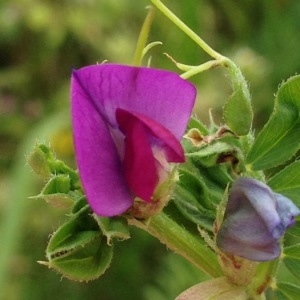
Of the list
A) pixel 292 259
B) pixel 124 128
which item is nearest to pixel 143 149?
pixel 124 128

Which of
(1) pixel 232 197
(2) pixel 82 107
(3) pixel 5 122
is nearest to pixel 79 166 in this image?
(2) pixel 82 107

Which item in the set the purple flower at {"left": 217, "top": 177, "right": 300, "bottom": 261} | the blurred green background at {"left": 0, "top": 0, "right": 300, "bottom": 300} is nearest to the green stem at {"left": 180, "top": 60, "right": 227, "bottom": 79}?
the purple flower at {"left": 217, "top": 177, "right": 300, "bottom": 261}

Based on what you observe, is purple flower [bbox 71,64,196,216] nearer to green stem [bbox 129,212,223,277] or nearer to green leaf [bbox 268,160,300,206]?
green stem [bbox 129,212,223,277]

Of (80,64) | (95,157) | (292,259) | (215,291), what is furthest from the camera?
(80,64)

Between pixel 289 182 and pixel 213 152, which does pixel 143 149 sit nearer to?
pixel 213 152

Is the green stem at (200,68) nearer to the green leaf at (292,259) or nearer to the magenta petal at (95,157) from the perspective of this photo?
the magenta petal at (95,157)

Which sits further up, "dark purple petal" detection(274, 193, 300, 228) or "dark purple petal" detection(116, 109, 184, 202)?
"dark purple petal" detection(116, 109, 184, 202)

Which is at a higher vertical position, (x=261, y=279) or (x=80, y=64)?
(x=261, y=279)
